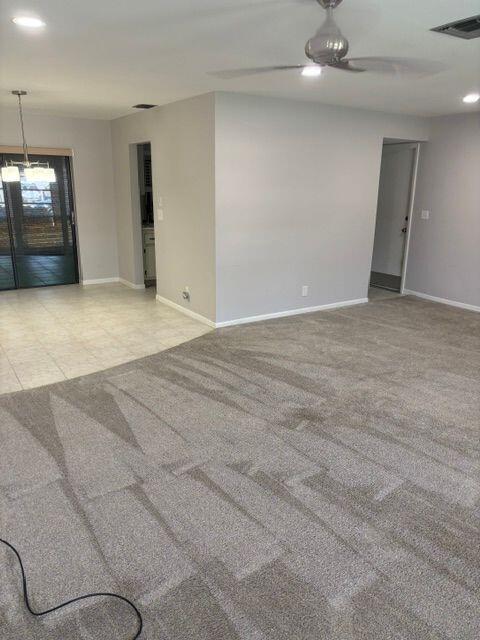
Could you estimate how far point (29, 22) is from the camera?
257cm

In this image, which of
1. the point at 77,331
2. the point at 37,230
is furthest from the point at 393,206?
the point at 37,230

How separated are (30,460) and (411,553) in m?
2.11

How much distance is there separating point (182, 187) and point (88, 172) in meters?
2.48

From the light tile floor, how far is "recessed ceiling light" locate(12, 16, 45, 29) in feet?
8.20

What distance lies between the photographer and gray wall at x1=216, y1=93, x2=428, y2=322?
15.8ft

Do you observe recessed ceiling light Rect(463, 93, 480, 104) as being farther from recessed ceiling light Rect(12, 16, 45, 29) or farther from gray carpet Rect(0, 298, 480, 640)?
recessed ceiling light Rect(12, 16, 45, 29)

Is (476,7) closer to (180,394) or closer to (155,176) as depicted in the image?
(180,394)

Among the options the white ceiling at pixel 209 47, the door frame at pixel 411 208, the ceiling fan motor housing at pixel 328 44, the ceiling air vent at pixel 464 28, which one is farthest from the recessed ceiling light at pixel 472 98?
the ceiling fan motor housing at pixel 328 44

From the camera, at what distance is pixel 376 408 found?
3352 mm

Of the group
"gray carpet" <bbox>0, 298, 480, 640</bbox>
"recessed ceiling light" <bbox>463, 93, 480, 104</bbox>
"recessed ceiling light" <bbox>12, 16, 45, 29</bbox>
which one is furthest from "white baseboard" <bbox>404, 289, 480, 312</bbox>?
"recessed ceiling light" <bbox>12, 16, 45, 29</bbox>

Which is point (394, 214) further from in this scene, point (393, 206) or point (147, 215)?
point (147, 215)

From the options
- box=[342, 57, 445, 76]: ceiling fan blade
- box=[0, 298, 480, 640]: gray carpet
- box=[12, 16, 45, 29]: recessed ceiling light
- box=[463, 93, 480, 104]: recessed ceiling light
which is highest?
box=[463, 93, 480, 104]: recessed ceiling light

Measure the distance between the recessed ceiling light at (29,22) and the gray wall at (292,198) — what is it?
2168 millimetres

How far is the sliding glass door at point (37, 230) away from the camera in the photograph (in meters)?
6.59
